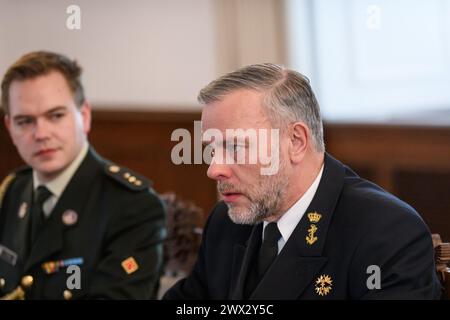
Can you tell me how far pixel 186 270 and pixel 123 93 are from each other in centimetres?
304

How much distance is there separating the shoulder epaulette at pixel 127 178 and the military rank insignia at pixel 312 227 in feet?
3.10

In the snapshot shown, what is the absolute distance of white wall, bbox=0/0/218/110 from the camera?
5500mm

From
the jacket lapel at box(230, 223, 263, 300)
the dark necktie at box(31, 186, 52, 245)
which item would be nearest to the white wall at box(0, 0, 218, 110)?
the dark necktie at box(31, 186, 52, 245)

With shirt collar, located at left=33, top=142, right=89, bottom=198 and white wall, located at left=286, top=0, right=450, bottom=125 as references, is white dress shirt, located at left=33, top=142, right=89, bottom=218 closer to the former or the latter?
shirt collar, located at left=33, top=142, right=89, bottom=198

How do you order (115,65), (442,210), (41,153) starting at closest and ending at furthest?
(41,153) → (442,210) → (115,65)

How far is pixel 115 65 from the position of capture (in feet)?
18.6

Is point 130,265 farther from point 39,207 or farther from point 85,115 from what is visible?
point 85,115

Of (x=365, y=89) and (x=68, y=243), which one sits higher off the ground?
(x=365, y=89)

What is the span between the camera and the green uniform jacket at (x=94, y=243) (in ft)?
8.65

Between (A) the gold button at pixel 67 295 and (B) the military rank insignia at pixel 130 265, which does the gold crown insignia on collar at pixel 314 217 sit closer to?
(B) the military rank insignia at pixel 130 265
